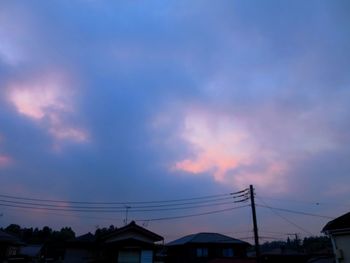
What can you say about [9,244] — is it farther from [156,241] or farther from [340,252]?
[340,252]

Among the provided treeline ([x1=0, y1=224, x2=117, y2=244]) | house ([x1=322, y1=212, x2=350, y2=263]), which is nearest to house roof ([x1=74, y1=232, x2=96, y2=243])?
house ([x1=322, y1=212, x2=350, y2=263])

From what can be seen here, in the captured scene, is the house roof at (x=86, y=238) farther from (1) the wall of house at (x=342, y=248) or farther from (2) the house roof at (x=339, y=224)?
(1) the wall of house at (x=342, y=248)

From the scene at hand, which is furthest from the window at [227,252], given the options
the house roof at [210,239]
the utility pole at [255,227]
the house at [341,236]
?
the house at [341,236]

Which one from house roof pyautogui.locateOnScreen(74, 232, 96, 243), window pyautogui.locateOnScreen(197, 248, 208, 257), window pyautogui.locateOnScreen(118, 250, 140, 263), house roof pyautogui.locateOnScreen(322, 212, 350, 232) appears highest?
house roof pyautogui.locateOnScreen(74, 232, 96, 243)

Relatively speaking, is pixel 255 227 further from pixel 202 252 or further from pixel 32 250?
pixel 32 250

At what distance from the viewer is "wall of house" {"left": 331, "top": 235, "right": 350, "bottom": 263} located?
19.9 meters

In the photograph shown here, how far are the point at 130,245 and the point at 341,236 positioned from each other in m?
21.3

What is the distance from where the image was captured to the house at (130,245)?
33.5 metres

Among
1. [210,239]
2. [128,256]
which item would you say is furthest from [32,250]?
[128,256]

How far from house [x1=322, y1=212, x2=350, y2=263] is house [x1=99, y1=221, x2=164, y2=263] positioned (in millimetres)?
19093

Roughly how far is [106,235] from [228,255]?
1967 centimetres

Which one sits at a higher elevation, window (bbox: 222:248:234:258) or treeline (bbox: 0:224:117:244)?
treeline (bbox: 0:224:117:244)

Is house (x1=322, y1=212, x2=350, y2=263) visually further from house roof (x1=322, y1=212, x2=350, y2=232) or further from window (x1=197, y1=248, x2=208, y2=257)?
window (x1=197, y1=248, x2=208, y2=257)

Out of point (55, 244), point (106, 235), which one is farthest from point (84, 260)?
point (55, 244)
